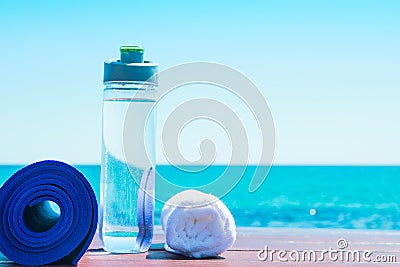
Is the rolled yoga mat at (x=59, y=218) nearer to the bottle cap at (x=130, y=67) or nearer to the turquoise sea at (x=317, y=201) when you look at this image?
the bottle cap at (x=130, y=67)

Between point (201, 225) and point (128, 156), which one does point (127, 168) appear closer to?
point (128, 156)

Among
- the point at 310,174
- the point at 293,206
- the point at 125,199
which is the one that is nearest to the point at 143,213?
the point at 125,199

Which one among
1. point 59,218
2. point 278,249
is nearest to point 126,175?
point 59,218

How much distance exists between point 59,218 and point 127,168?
150 mm

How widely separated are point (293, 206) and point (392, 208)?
5.39 ft

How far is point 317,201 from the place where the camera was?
1278cm

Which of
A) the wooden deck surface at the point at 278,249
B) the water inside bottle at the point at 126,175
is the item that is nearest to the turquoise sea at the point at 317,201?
the wooden deck surface at the point at 278,249

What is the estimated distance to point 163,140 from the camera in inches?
44.7

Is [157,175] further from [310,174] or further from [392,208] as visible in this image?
[310,174]

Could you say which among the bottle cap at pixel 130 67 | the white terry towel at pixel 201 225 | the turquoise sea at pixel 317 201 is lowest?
the turquoise sea at pixel 317 201

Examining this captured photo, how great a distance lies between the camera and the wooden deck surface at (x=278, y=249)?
1032 millimetres

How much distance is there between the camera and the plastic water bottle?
3.66ft

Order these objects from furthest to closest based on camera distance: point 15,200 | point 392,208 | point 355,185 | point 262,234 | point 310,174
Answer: point 310,174
point 355,185
point 392,208
point 262,234
point 15,200

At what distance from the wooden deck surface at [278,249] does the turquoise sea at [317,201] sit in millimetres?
2974
